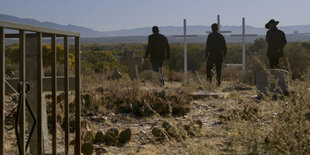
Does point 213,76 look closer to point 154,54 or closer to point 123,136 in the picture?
point 154,54

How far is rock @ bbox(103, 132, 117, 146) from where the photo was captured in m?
6.38

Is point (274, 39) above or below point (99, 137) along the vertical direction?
above

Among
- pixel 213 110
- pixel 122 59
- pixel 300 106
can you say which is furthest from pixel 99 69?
pixel 300 106

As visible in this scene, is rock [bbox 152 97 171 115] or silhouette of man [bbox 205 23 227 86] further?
silhouette of man [bbox 205 23 227 86]

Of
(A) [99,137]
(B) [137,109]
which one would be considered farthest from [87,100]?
(A) [99,137]

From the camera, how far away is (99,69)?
2338 cm

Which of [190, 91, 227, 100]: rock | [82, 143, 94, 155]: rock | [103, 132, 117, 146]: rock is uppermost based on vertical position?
[190, 91, 227, 100]: rock

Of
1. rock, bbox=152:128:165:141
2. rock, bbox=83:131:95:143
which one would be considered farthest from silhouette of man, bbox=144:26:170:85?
rock, bbox=83:131:95:143

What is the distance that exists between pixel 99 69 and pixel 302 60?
10126mm

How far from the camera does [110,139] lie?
6387 millimetres

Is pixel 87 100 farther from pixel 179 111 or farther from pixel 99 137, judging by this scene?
pixel 99 137

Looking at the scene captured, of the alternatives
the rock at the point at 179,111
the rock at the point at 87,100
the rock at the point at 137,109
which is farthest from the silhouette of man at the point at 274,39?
the rock at the point at 87,100

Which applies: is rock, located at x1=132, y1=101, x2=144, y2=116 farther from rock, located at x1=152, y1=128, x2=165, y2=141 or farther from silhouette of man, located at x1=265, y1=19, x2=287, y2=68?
silhouette of man, located at x1=265, y1=19, x2=287, y2=68

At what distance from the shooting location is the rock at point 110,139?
6.38m
